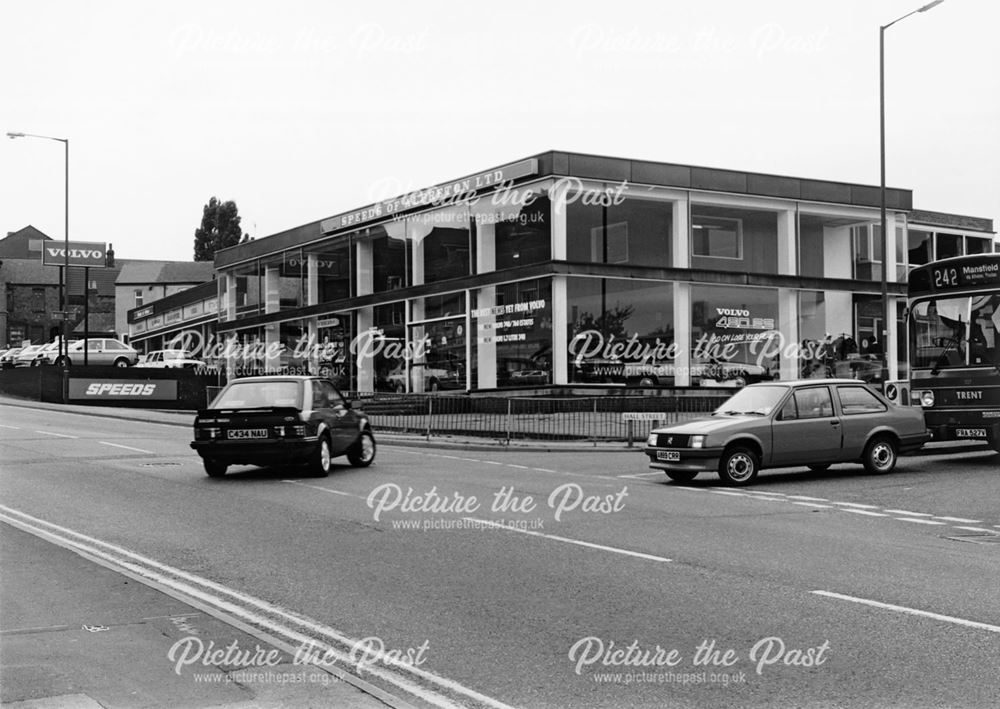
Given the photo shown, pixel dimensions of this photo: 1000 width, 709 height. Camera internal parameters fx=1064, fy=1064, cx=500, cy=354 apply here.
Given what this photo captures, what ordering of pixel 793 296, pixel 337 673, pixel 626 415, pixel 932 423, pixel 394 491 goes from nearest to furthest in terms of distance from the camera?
pixel 337 673 → pixel 394 491 → pixel 932 423 → pixel 626 415 → pixel 793 296

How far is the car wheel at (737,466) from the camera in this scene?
16.1 m

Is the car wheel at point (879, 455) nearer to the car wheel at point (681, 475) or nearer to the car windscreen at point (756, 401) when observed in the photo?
the car windscreen at point (756, 401)

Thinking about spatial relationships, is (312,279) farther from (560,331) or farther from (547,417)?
(547,417)

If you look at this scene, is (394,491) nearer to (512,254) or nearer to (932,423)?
(932,423)

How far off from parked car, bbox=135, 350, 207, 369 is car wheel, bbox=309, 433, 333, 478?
44248mm

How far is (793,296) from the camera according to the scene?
38938 mm

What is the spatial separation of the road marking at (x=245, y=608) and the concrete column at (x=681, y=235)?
27.5 m

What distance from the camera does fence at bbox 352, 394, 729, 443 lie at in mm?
25484

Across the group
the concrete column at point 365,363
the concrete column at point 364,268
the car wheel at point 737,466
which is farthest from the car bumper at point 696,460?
the concrete column at point 364,268

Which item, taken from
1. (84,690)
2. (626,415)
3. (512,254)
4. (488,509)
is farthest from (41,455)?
(512,254)

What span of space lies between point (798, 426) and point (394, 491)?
6.40 meters

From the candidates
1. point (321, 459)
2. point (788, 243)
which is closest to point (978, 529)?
point (321, 459)

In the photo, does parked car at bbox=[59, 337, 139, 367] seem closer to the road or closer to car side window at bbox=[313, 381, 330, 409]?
the road

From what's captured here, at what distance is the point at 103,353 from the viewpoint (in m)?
55.0
